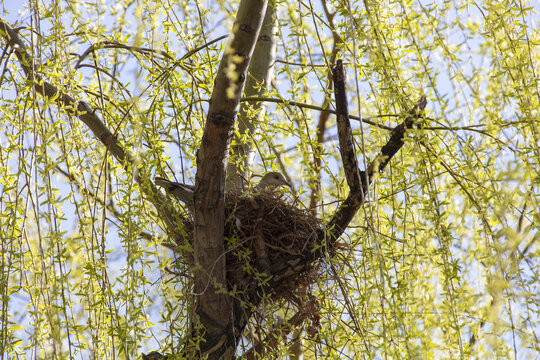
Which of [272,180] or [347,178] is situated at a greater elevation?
[272,180]

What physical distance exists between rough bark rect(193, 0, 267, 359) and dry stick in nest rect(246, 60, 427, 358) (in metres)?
0.14

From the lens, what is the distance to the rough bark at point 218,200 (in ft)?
5.41

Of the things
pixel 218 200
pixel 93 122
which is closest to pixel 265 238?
pixel 218 200

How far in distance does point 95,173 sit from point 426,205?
3.70 ft

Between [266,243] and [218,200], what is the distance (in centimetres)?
25

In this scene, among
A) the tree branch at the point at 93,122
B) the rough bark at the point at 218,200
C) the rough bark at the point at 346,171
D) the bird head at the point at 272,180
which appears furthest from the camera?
the bird head at the point at 272,180

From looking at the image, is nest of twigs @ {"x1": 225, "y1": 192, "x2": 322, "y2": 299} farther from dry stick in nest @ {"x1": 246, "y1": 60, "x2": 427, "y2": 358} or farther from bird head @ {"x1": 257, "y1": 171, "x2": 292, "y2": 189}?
bird head @ {"x1": 257, "y1": 171, "x2": 292, "y2": 189}

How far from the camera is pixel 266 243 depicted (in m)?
Answer: 1.96

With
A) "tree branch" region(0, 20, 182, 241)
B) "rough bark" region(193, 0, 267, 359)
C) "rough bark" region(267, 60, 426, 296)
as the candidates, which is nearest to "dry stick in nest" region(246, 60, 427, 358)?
"rough bark" region(267, 60, 426, 296)

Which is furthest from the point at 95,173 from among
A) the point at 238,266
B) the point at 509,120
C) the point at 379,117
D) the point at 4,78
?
the point at 509,120

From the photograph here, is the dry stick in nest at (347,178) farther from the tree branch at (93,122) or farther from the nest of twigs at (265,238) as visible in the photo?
the tree branch at (93,122)

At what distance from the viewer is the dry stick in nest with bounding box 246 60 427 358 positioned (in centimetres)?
176

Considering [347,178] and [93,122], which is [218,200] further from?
[93,122]

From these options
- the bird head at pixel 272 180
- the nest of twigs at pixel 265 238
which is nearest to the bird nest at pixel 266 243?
the nest of twigs at pixel 265 238
